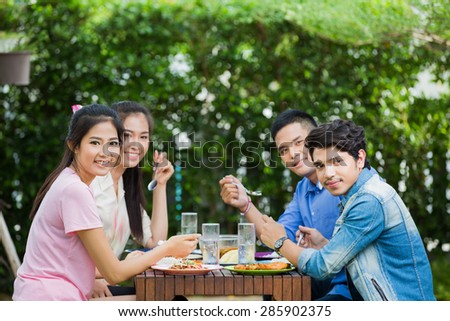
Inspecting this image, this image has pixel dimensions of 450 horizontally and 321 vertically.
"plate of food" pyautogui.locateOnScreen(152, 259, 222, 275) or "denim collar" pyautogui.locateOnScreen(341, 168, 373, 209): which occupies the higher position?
"denim collar" pyautogui.locateOnScreen(341, 168, 373, 209)

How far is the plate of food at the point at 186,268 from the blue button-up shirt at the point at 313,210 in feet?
2.25

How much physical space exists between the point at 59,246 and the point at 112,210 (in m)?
0.88

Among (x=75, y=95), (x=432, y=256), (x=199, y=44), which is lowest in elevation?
(x=432, y=256)

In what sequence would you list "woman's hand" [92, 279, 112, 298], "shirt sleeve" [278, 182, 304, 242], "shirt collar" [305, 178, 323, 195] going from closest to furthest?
1. "woman's hand" [92, 279, 112, 298]
2. "shirt collar" [305, 178, 323, 195]
3. "shirt sleeve" [278, 182, 304, 242]

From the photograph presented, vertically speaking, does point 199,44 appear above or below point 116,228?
above

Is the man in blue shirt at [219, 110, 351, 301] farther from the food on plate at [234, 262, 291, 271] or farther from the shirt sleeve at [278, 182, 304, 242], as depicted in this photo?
the food on plate at [234, 262, 291, 271]

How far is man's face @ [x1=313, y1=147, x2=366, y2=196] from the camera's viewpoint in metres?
2.94

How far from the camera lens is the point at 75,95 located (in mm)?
6078

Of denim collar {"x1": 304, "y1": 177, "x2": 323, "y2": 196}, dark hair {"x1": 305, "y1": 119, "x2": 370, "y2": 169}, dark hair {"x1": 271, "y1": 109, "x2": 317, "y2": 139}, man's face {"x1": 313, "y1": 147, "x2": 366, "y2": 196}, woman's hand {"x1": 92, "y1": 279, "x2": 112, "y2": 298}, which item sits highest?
dark hair {"x1": 271, "y1": 109, "x2": 317, "y2": 139}

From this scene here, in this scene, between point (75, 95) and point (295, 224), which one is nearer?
point (295, 224)

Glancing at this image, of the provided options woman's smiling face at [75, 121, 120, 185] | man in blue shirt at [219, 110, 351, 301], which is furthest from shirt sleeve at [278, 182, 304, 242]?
woman's smiling face at [75, 121, 120, 185]

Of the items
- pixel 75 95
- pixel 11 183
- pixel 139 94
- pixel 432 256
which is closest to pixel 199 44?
pixel 139 94

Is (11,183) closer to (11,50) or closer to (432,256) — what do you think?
(11,50)

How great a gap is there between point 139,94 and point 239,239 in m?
3.03
